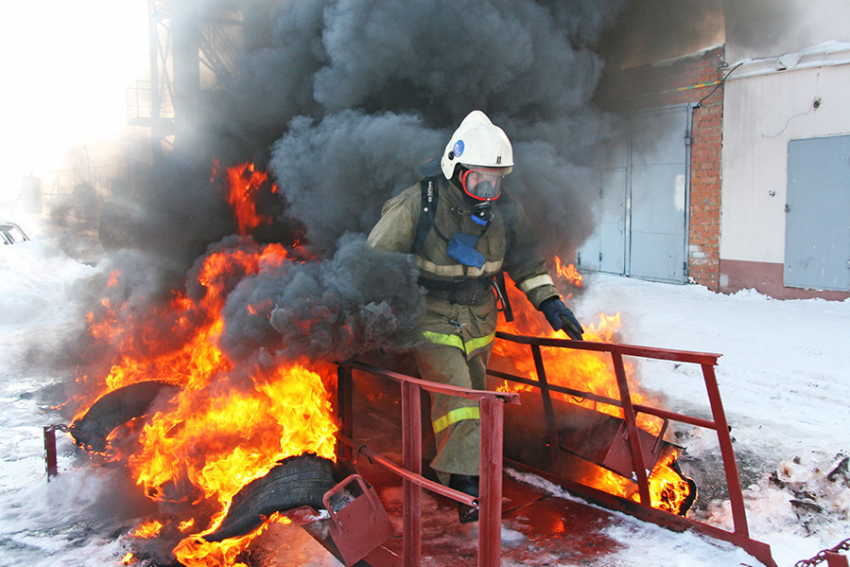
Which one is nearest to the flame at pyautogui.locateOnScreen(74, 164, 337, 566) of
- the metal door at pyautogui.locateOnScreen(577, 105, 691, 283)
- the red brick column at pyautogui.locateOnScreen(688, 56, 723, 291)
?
the metal door at pyautogui.locateOnScreen(577, 105, 691, 283)

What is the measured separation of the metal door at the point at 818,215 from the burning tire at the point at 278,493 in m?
8.76

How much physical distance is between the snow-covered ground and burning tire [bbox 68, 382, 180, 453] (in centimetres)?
25

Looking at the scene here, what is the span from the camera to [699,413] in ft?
18.4

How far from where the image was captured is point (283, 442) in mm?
3613

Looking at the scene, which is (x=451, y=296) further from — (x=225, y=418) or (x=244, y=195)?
(x=244, y=195)

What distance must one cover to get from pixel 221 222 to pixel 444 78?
261 cm

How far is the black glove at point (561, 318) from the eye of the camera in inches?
151

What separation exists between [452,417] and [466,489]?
417mm

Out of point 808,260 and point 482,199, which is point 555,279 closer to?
point 482,199

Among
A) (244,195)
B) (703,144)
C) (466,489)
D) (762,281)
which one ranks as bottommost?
(466,489)

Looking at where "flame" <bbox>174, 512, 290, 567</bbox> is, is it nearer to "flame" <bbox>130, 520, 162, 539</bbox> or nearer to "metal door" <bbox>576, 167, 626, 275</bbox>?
"flame" <bbox>130, 520, 162, 539</bbox>

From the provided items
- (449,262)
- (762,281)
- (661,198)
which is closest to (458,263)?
(449,262)

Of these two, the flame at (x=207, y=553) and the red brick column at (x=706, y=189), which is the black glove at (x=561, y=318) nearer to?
the flame at (x=207, y=553)

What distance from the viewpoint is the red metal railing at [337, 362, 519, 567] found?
2.31 metres
